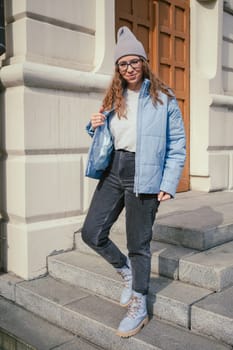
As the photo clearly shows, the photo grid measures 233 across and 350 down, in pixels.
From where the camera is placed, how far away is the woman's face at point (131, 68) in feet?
8.99

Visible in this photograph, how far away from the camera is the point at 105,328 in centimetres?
301

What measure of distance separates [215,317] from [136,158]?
1.11 meters

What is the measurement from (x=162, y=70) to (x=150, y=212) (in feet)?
10.5

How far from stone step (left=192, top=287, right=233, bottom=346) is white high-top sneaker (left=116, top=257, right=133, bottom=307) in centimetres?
48

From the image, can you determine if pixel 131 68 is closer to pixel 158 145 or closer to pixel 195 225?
pixel 158 145

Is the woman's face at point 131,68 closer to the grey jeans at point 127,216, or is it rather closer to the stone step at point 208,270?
the grey jeans at point 127,216

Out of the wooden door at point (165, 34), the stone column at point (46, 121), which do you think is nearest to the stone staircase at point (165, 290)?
the stone column at point (46, 121)

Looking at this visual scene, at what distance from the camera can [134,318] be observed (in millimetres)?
2900

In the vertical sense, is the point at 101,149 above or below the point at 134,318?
above

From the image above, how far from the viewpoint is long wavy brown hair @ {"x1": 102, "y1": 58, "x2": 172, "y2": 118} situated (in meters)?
2.76

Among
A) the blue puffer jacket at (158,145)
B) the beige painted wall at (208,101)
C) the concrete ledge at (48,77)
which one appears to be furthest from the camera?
the beige painted wall at (208,101)

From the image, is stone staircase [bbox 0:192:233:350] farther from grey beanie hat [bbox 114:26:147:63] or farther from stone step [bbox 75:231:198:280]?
grey beanie hat [bbox 114:26:147:63]

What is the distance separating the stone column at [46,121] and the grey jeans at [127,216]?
1.13 metres

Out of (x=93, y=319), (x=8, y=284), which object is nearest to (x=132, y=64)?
(x=93, y=319)
